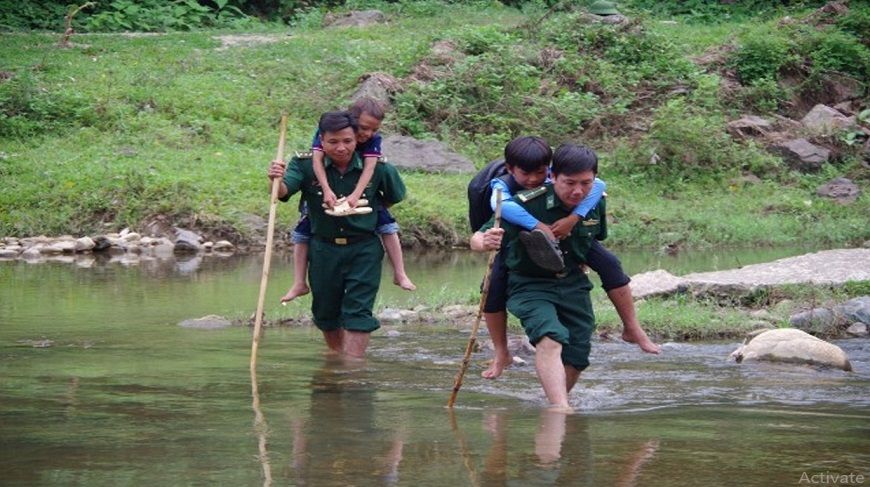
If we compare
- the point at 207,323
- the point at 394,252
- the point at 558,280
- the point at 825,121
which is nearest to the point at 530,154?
the point at 558,280

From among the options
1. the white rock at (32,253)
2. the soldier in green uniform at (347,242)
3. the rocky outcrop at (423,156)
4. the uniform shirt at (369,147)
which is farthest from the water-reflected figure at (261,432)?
the rocky outcrop at (423,156)

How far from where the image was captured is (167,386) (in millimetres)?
7246

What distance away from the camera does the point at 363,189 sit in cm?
834

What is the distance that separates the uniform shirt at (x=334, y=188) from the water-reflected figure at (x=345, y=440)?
1.12 metres

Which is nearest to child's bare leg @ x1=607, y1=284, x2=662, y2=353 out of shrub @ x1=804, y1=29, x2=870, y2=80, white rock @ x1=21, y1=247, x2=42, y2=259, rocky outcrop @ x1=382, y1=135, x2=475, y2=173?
white rock @ x1=21, y1=247, x2=42, y2=259

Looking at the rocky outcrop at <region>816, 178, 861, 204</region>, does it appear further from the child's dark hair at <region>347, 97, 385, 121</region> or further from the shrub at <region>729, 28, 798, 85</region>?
the child's dark hair at <region>347, 97, 385, 121</region>

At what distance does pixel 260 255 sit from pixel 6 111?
5.26 m

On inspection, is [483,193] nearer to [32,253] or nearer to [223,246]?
[223,246]

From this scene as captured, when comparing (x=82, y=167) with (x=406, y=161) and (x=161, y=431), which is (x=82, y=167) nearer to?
(x=406, y=161)

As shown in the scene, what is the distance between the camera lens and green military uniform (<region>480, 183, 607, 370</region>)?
6809 mm

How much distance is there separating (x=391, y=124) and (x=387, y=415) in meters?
13.6

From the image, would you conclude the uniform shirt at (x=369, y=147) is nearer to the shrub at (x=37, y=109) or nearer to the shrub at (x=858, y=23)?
the shrub at (x=37, y=109)

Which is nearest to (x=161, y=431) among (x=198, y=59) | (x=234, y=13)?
(x=198, y=59)

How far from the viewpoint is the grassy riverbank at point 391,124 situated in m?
16.5
